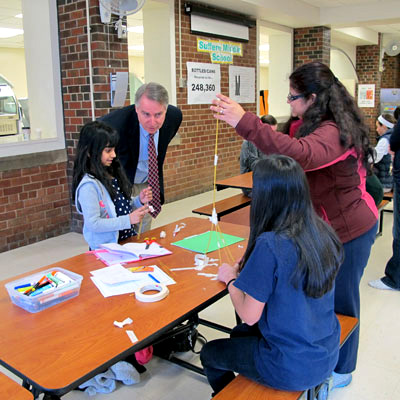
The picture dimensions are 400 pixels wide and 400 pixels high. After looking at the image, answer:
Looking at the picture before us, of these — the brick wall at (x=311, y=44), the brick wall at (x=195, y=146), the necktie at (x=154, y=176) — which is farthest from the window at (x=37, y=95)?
the brick wall at (x=311, y=44)

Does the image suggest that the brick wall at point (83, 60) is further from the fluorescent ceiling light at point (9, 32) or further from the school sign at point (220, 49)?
the fluorescent ceiling light at point (9, 32)

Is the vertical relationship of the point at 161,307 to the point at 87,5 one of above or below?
below

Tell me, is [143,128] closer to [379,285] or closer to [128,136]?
[128,136]

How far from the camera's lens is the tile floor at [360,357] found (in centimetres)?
221

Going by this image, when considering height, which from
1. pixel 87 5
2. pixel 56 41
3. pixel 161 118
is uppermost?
pixel 87 5

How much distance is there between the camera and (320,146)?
1812 millimetres

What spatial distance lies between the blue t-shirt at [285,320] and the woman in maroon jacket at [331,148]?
50 cm

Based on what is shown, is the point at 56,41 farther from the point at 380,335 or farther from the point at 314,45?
the point at 314,45

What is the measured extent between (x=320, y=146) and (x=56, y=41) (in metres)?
3.80

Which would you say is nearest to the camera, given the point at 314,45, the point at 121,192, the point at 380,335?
the point at 121,192

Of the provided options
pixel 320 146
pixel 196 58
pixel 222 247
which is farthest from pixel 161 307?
pixel 196 58

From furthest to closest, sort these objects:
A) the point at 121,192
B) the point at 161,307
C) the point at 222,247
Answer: the point at 121,192 < the point at 222,247 < the point at 161,307

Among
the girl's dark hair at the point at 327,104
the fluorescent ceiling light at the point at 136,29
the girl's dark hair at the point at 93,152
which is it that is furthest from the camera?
the fluorescent ceiling light at the point at 136,29

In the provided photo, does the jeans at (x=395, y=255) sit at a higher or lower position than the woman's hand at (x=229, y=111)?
lower
